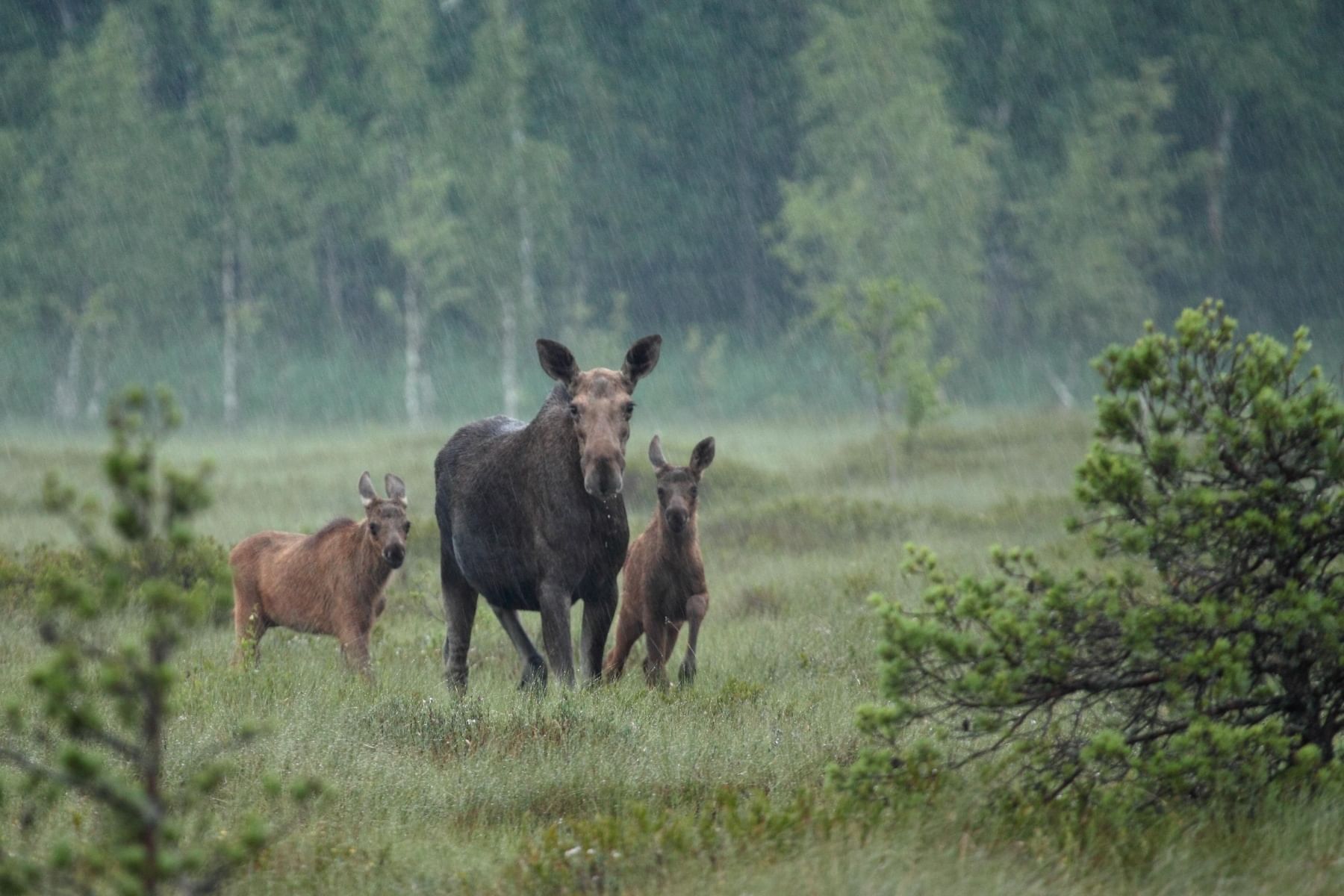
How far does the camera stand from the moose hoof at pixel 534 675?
7.98 m

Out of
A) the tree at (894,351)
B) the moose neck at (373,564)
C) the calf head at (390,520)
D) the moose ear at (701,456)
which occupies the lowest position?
the moose neck at (373,564)

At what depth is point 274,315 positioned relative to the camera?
52.5 metres

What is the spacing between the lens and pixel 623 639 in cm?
932

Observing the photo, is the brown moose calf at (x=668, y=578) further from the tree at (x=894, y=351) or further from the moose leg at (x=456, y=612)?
the tree at (x=894, y=351)

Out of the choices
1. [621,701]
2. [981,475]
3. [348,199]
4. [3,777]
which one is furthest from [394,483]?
[348,199]

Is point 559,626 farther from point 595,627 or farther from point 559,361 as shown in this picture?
point 559,361

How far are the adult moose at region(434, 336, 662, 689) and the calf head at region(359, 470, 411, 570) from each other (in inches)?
15.6

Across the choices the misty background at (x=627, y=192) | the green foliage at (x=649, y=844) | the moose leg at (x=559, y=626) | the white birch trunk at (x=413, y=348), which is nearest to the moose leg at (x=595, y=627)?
the moose leg at (x=559, y=626)

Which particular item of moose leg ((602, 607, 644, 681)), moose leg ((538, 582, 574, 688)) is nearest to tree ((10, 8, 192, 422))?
moose leg ((602, 607, 644, 681))

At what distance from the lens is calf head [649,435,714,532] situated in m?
8.72

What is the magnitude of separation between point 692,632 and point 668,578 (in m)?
0.41

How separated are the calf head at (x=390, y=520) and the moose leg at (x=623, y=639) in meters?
1.56

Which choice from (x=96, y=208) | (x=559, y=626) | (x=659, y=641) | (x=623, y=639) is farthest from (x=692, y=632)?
(x=96, y=208)

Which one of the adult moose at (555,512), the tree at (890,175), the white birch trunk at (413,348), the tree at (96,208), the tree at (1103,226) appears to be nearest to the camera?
the adult moose at (555,512)
